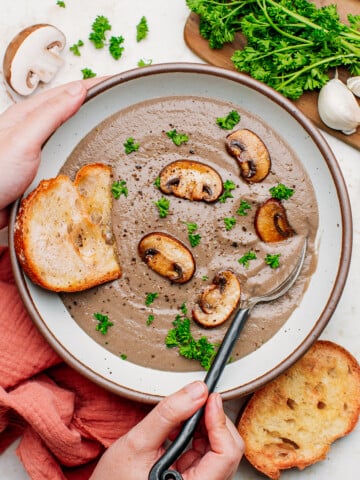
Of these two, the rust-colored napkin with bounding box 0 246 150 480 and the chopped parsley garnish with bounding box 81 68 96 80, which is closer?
the rust-colored napkin with bounding box 0 246 150 480

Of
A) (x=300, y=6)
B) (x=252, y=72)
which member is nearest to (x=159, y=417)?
(x=252, y=72)

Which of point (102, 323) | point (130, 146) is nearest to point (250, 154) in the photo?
point (130, 146)

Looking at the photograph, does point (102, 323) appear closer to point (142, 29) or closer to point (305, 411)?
point (305, 411)

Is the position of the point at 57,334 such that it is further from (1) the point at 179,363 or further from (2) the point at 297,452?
(2) the point at 297,452

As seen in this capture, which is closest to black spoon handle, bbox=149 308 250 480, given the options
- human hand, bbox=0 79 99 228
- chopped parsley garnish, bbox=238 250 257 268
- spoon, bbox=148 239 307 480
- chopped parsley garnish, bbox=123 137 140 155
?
spoon, bbox=148 239 307 480

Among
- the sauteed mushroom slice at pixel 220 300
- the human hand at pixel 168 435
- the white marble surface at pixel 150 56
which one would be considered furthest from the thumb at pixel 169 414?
the white marble surface at pixel 150 56

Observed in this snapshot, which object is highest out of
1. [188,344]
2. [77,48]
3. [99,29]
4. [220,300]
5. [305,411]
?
[99,29]

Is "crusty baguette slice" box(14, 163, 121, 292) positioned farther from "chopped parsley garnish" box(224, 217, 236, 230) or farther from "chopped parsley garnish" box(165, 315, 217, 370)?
"chopped parsley garnish" box(224, 217, 236, 230)
